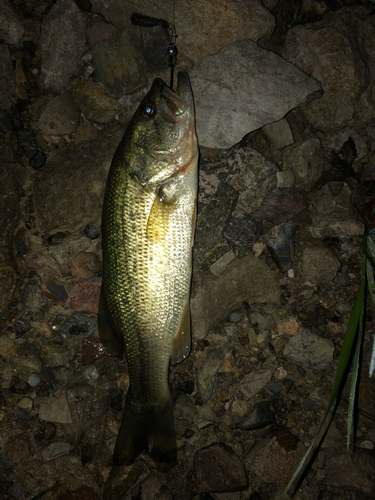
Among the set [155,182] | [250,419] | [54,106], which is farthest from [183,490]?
[54,106]

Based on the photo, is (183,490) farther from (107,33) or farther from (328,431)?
(107,33)

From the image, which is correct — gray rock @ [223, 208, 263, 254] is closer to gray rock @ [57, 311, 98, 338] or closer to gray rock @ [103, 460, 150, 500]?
gray rock @ [57, 311, 98, 338]

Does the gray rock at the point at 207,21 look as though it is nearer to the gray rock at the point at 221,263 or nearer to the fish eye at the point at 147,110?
the fish eye at the point at 147,110

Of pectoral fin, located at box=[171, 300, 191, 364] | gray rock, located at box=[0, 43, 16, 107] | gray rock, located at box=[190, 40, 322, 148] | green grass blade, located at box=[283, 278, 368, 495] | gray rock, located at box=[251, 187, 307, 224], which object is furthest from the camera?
gray rock, located at box=[0, 43, 16, 107]

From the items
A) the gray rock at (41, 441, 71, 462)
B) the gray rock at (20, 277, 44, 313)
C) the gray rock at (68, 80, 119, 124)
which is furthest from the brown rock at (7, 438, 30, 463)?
the gray rock at (68, 80, 119, 124)

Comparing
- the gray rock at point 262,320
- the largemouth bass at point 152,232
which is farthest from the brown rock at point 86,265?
the gray rock at point 262,320

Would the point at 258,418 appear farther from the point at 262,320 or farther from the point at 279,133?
the point at 279,133
